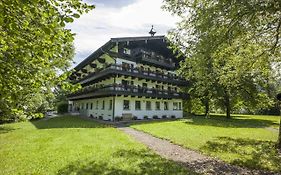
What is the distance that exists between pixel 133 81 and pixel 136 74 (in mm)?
2196

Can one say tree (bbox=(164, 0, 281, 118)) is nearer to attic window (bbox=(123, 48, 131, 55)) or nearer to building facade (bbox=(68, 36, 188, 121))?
building facade (bbox=(68, 36, 188, 121))

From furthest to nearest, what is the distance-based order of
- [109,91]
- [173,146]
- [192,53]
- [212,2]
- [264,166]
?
[109,91]
[173,146]
[192,53]
[212,2]
[264,166]

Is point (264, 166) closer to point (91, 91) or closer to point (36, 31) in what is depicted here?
point (36, 31)

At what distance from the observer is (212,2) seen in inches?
473

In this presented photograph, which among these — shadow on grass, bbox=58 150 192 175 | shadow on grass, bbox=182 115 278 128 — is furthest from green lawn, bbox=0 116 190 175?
shadow on grass, bbox=182 115 278 128

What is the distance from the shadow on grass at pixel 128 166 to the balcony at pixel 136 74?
72.3 feet

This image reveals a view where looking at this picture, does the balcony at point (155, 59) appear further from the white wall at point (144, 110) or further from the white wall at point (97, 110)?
the white wall at point (97, 110)

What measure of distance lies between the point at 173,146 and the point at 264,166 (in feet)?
18.7

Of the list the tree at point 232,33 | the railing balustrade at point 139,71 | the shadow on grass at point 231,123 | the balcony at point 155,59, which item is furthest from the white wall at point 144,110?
the tree at point 232,33

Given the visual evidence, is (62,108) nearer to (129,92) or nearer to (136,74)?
(136,74)

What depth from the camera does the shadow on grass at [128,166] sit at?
9.19m

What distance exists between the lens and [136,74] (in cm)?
3569

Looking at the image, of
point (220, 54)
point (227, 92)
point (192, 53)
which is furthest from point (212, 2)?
point (227, 92)

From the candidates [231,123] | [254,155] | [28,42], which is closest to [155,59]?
[231,123]
